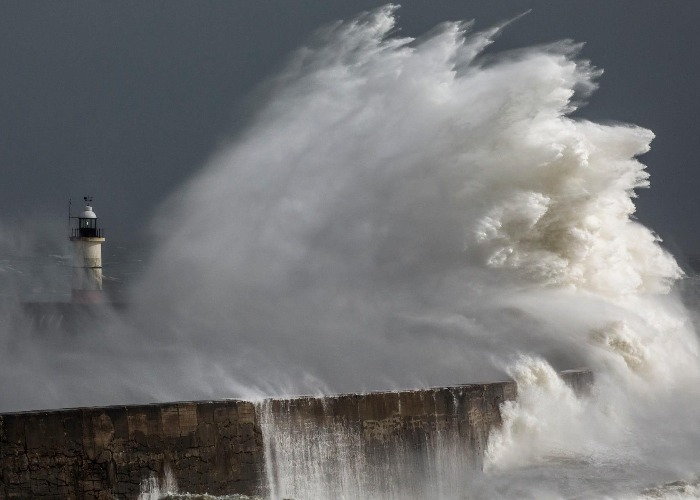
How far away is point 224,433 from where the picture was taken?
30.3ft

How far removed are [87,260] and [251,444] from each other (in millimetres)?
13150

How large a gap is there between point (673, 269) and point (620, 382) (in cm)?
436

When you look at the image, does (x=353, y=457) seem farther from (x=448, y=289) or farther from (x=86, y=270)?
(x=86, y=270)

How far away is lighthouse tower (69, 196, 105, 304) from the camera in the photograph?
21.0 m

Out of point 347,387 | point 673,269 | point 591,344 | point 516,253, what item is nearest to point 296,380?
point 347,387

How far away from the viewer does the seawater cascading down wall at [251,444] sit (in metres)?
8.28

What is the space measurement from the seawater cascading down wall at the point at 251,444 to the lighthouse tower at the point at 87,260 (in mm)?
11834

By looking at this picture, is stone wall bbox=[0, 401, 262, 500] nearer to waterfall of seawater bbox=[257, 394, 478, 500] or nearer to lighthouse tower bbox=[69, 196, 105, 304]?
waterfall of seawater bbox=[257, 394, 478, 500]

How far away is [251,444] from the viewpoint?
30.8 feet

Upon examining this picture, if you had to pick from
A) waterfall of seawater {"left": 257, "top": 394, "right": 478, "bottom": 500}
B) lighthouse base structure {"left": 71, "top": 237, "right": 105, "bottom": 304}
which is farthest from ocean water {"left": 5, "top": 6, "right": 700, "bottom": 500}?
lighthouse base structure {"left": 71, "top": 237, "right": 105, "bottom": 304}

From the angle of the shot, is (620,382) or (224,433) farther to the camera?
(620,382)

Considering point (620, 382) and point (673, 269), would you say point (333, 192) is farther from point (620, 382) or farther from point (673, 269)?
point (673, 269)

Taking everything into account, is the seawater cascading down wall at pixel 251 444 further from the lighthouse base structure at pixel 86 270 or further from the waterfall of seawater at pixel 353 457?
the lighthouse base structure at pixel 86 270

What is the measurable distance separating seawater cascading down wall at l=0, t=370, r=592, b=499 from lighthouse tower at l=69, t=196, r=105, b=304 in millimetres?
11834
